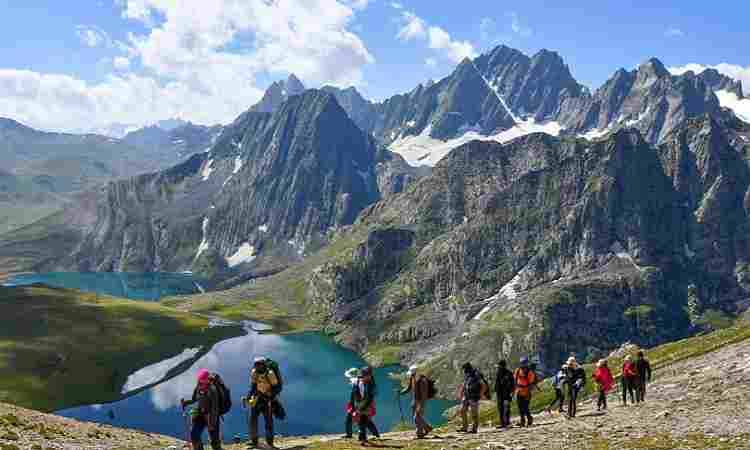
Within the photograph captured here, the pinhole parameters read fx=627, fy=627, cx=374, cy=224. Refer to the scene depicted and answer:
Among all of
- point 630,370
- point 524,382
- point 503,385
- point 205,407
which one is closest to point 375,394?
point 503,385

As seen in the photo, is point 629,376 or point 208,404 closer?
point 208,404

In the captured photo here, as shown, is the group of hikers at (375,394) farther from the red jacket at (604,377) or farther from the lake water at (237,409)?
the lake water at (237,409)

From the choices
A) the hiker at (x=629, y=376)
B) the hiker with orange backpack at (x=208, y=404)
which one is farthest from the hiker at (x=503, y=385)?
the hiker with orange backpack at (x=208, y=404)

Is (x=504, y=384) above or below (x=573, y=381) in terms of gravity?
above

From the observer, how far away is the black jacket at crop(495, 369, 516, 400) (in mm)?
43719

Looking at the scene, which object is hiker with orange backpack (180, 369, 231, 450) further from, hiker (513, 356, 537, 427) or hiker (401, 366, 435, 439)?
hiker (513, 356, 537, 427)

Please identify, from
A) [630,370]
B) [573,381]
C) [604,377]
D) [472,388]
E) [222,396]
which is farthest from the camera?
[630,370]

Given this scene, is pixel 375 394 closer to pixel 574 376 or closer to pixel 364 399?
pixel 364 399

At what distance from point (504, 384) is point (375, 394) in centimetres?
983

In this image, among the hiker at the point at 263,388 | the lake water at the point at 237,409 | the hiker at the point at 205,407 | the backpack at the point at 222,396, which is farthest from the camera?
the lake water at the point at 237,409

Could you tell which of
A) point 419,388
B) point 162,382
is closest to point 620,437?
point 419,388

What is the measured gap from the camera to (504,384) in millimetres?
43781

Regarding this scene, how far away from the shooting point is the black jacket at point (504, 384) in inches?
1721

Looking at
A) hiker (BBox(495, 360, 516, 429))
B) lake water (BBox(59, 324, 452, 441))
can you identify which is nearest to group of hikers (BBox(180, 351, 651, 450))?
hiker (BBox(495, 360, 516, 429))
